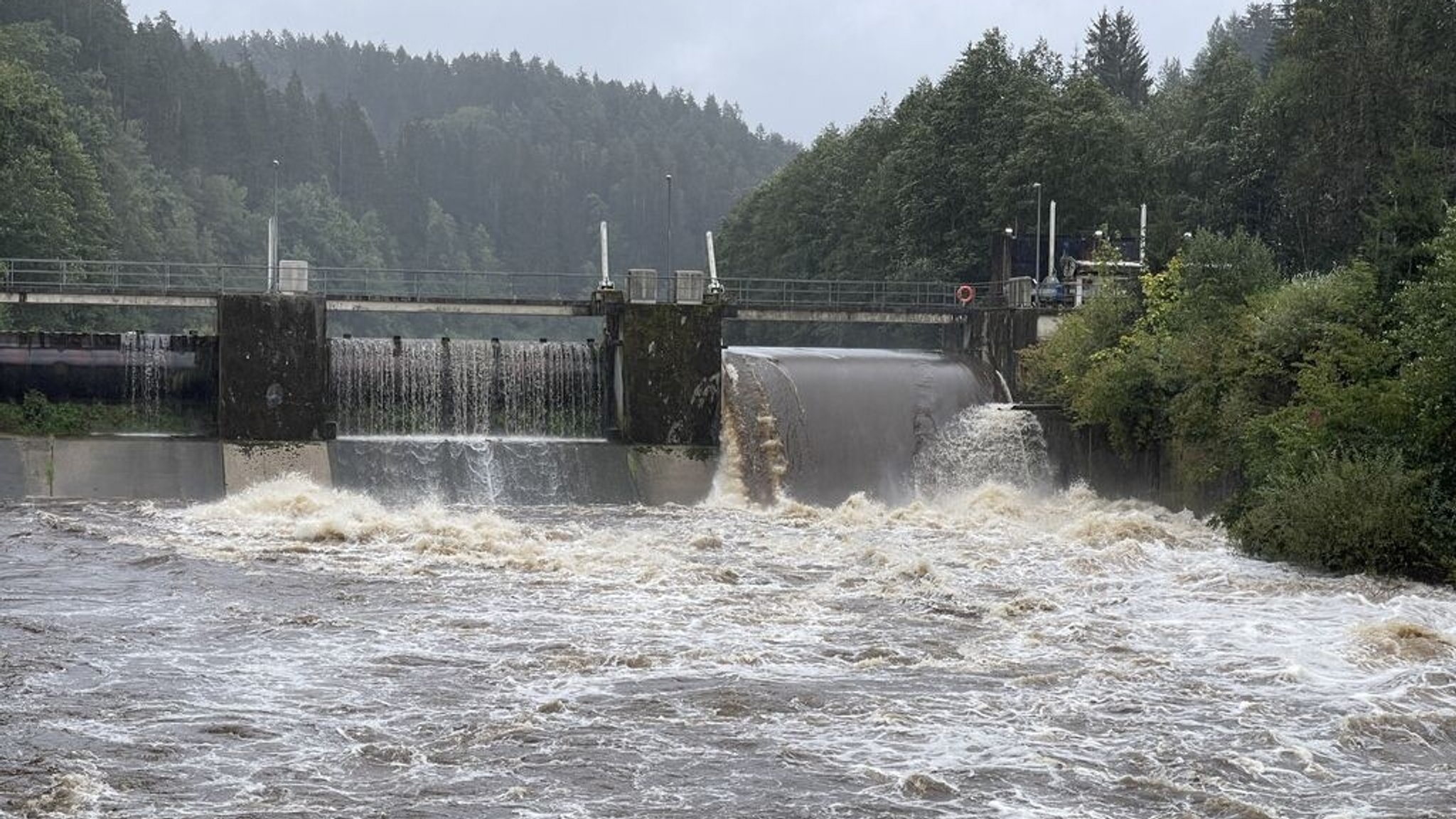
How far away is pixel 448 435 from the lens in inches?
1313

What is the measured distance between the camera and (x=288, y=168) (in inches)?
4938

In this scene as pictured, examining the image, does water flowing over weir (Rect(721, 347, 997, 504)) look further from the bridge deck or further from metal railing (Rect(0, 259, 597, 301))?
metal railing (Rect(0, 259, 597, 301))

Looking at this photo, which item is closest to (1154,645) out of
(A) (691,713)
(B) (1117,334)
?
(A) (691,713)

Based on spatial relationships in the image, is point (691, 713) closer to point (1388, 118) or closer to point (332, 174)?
point (1388, 118)

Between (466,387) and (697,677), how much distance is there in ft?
63.2

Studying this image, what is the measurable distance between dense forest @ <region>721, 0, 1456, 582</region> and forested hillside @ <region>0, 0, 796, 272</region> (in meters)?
26.9

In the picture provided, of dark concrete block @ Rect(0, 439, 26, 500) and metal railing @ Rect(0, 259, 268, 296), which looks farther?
metal railing @ Rect(0, 259, 268, 296)

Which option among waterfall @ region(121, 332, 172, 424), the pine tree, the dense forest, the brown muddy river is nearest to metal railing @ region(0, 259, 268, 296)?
waterfall @ region(121, 332, 172, 424)

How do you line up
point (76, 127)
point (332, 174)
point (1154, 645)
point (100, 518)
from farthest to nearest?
point (332, 174)
point (76, 127)
point (100, 518)
point (1154, 645)

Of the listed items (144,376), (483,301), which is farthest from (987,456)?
(144,376)

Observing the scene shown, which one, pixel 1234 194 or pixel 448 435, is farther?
pixel 1234 194

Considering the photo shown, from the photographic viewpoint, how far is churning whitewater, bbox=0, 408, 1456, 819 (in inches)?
481

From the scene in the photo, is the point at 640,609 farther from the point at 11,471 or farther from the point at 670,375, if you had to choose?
the point at 11,471

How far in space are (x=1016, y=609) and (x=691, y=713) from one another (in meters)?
6.31
